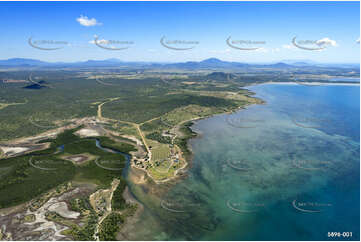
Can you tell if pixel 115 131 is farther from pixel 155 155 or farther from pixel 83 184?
pixel 83 184

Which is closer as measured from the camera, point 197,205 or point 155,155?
point 197,205

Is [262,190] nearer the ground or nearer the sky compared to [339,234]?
nearer the sky

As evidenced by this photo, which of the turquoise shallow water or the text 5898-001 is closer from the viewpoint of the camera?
the text 5898-001

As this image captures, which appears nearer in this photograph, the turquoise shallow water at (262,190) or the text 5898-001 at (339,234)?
the text 5898-001 at (339,234)

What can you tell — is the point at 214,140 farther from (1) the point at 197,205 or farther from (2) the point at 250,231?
(2) the point at 250,231

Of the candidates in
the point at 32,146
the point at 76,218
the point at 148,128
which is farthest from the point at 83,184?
the point at 148,128

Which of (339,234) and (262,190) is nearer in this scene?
(339,234)

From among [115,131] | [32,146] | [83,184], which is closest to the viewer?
[83,184]

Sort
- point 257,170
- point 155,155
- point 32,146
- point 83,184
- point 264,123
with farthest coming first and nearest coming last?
point 264,123
point 32,146
point 155,155
point 257,170
point 83,184
